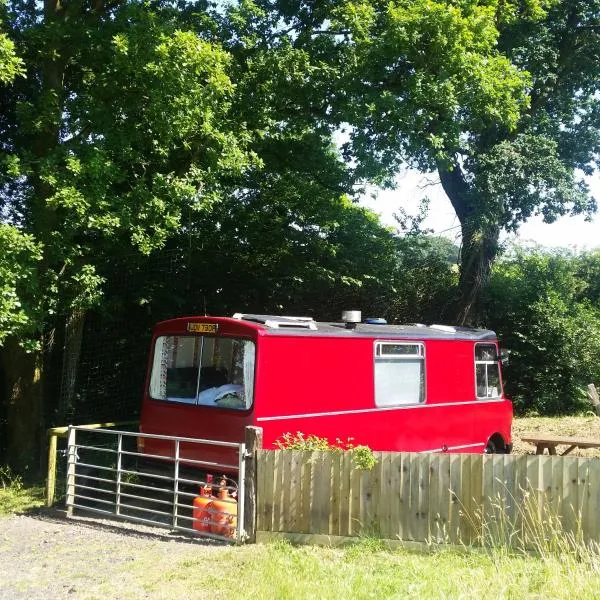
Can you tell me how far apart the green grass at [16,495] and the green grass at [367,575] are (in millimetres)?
4216

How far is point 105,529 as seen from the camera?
877 centimetres

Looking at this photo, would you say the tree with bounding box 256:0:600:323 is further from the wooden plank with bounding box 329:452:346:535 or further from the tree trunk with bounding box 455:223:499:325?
the wooden plank with bounding box 329:452:346:535

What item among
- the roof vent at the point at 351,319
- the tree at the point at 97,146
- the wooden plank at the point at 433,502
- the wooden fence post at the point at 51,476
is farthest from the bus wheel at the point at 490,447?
the wooden fence post at the point at 51,476

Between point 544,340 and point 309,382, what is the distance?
14148 mm

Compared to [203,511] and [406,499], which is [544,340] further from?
[203,511]

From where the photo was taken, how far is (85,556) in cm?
751

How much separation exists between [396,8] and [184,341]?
819 cm

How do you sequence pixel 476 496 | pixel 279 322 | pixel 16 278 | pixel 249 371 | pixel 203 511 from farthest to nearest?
pixel 16 278 → pixel 279 322 → pixel 249 371 → pixel 203 511 → pixel 476 496

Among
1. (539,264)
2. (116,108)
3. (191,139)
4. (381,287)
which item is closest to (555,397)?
(539,264)

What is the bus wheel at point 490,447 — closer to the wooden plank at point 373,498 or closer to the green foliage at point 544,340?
the wooden plank at point 373,498

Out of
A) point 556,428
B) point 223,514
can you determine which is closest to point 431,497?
point 223,514

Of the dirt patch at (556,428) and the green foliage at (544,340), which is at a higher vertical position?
the green foliage at (544,340)

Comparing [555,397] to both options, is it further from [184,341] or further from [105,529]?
[105,529]

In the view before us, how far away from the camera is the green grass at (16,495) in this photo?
10.4 meters
